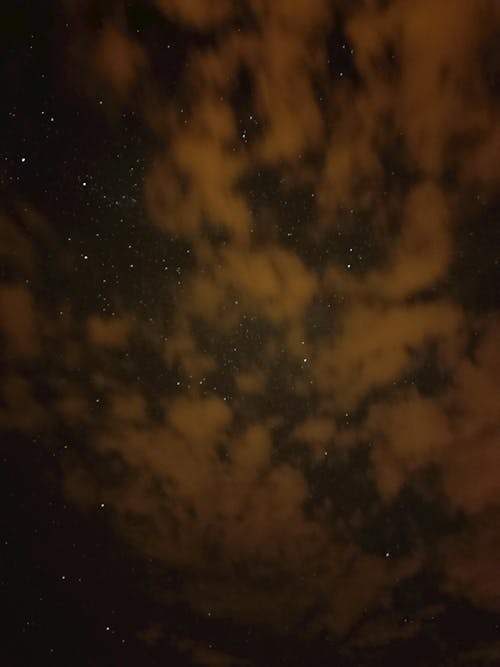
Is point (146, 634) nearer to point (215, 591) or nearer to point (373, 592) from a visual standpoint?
point (215, 591)

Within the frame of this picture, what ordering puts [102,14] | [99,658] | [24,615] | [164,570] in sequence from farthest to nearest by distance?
[99,658] → [24,615] → [164,570] → [102,14]

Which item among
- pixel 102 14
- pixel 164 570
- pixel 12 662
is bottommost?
pixel 12 662

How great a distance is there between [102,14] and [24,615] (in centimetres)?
632

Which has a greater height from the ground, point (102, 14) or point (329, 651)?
point (102, 14)

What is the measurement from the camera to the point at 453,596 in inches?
218

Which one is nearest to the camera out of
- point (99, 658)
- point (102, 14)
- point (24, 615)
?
point (102, 14)

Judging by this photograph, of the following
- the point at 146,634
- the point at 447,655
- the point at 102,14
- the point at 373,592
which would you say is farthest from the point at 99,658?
the point at 102,14

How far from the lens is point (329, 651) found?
250 inches

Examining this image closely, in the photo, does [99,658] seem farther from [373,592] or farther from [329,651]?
[373,592]

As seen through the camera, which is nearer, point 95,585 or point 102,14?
point 102,14

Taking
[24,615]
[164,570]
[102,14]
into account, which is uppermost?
[102,14]

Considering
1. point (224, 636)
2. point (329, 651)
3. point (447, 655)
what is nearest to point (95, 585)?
point (224, 636)

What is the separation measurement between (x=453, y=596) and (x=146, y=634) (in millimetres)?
3572

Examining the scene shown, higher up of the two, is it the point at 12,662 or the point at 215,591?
the point at 215,591
